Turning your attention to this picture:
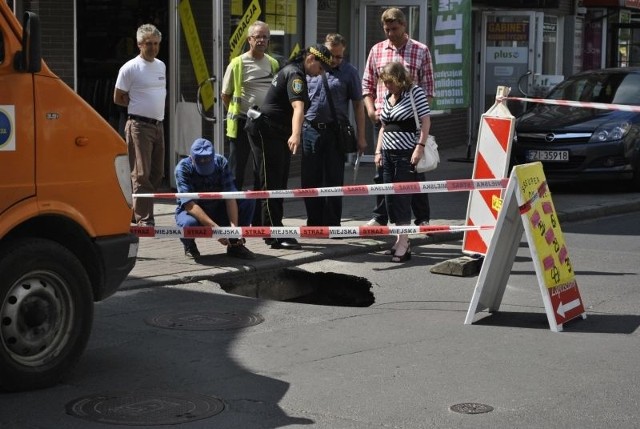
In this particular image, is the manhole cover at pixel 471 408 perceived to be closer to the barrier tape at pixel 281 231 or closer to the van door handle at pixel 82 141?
the van door handle at pixel 82 141

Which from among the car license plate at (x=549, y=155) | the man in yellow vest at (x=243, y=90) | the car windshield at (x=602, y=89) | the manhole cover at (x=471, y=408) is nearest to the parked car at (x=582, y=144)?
the car license plate at (x=549, y=155)

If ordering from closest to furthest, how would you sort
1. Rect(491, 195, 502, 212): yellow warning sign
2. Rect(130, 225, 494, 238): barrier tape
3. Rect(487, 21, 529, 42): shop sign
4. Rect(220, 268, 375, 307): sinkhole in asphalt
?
Rect(130, 225, 494, 238): barrier tape → Rect(220, 268, 375, 307): sinkhole in asphalt → Rect(491, 195, 502, 212): yellow warning sign → Rect(487, 21, 529, 42): shop sign

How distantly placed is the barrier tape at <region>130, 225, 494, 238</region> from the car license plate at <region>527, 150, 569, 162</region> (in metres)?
6.45

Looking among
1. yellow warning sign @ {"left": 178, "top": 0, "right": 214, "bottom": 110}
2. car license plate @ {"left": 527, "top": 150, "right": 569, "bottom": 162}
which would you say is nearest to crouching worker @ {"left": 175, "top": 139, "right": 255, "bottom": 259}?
yellow warning sign @ {"left": 178, "top": 0, "right": 214, "bottom": 110}

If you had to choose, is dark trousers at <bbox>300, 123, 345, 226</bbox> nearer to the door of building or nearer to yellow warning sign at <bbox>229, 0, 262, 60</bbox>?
yellow warning sign at <bbox>229, 0, 262, 60</bbox>

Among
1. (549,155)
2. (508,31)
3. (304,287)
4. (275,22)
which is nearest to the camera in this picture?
(304,287)

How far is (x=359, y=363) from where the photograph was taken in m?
7.07

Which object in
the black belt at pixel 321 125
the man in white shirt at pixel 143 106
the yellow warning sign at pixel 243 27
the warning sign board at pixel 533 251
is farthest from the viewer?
the yellow warning sign at pixel 243 27

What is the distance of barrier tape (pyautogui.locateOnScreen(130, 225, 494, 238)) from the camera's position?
9406mm

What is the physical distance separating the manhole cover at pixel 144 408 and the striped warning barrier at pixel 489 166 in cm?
440

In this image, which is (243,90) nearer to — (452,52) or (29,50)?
(29,50)

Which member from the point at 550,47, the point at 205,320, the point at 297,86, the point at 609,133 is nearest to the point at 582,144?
the point at 609,133

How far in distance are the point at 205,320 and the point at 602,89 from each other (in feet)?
35.8

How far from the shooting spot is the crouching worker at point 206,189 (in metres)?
10.1
